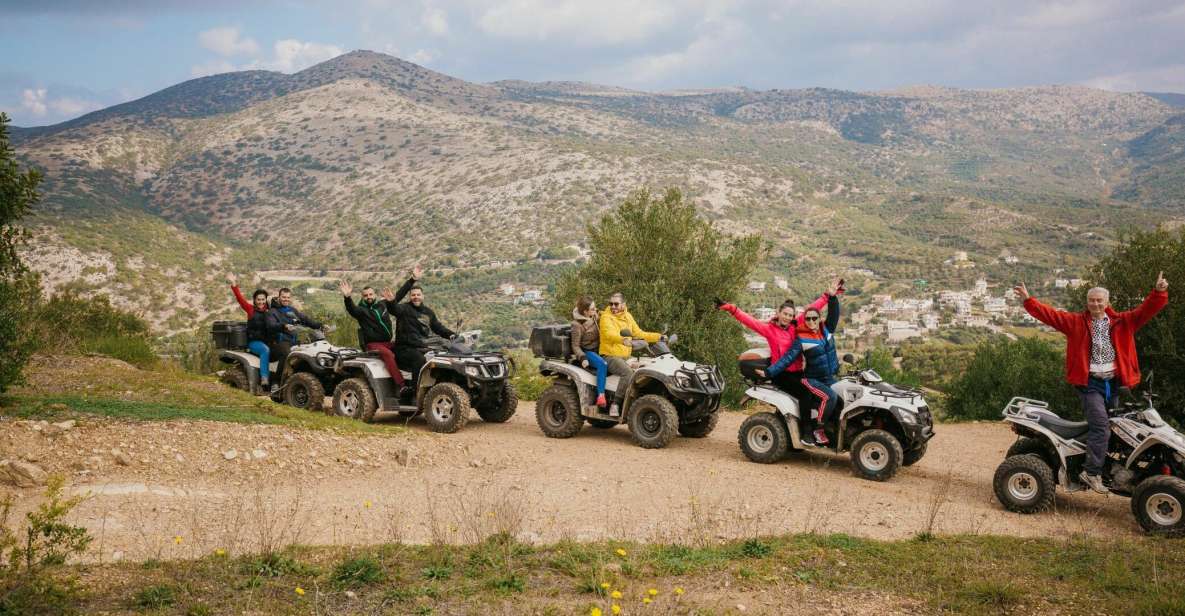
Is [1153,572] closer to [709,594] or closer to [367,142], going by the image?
[709,594]

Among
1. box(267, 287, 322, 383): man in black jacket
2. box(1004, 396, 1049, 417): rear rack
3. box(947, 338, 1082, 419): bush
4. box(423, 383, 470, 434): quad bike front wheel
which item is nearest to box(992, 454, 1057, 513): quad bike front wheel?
box(1004, 396, 1049, 417): rear rack

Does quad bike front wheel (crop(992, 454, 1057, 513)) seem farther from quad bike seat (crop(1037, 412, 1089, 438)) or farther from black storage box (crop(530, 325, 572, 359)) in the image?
black storage box (crop(530, 325, 572, 359))

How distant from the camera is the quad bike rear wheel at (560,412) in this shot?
41.2 ft

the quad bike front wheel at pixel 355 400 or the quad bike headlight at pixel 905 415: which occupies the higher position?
the quad bike headlight at pixel 905 415

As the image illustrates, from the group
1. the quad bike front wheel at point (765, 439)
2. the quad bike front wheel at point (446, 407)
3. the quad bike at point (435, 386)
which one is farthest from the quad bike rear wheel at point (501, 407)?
the quad bike front wheel at point (765, 439)

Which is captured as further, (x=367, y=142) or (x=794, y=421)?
(x=367, y=142)

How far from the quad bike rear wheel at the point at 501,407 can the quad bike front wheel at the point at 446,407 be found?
1155 mm

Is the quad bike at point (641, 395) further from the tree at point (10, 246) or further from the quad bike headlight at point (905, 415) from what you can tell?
the tree at point (10, 246)

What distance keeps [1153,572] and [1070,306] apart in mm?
13784

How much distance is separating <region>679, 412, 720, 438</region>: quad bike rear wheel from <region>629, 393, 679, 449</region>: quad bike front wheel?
0.65 m

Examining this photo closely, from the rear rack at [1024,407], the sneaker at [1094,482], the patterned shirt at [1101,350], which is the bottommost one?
the sneaker at [1094,482]

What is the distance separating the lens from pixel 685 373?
11867 mm

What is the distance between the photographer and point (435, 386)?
1279 centimetres

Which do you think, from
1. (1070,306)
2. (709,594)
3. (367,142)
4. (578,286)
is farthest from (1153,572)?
(367,142)
